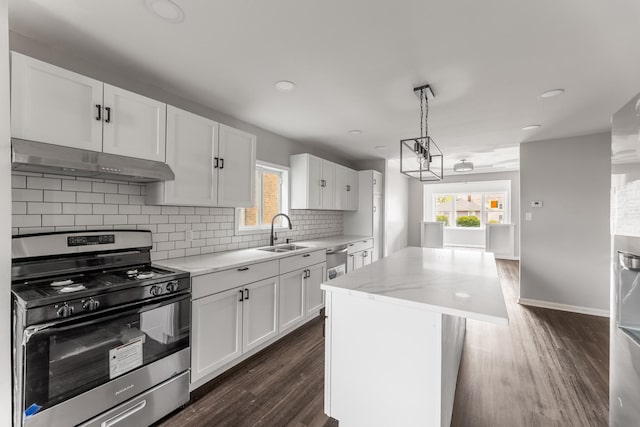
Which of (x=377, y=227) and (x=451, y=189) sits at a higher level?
(x=451, y=189)

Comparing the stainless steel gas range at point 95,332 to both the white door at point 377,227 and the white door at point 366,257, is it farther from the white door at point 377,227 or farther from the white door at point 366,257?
the white door at point 377,227

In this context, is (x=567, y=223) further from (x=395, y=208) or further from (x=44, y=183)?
(x=44, y=183)

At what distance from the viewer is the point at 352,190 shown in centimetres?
505

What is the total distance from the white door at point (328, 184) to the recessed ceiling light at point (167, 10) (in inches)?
109

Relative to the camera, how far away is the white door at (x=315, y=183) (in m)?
3.89

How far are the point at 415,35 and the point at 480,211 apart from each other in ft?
24.2

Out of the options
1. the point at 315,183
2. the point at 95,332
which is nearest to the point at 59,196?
the point at 95,332

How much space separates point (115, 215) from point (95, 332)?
0.92 meters

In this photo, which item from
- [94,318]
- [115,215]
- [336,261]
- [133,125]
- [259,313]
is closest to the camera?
[94,318]

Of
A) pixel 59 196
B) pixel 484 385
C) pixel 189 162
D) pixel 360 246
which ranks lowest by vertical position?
pixel 484 385

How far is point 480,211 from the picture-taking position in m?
7.81

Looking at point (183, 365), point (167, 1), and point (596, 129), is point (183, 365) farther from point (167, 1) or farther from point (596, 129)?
point (596, 129)

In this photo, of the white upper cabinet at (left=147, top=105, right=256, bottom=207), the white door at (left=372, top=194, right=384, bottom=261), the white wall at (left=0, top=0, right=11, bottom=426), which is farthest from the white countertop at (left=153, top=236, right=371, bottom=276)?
the white door at (left=372, top=194, right=384, bottom=261)

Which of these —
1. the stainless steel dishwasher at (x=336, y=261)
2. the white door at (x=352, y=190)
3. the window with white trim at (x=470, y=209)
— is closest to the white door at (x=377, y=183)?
the white door at (x=352, y=190)
